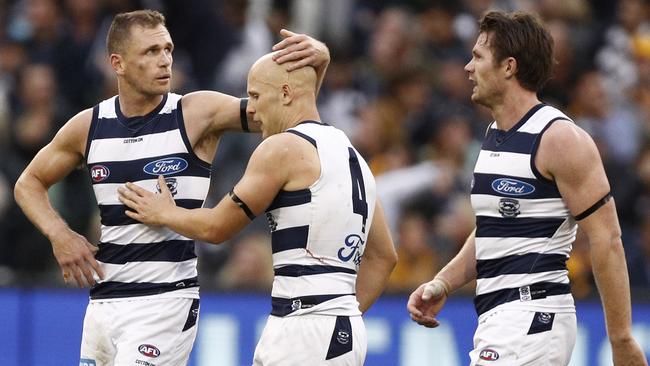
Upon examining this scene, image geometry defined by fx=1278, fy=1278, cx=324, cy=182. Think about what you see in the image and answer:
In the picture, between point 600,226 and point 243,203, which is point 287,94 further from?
point 600,226

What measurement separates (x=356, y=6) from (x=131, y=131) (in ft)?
24.2

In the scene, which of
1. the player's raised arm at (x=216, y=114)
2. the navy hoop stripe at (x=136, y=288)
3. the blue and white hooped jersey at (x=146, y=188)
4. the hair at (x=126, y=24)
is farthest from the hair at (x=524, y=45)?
the navy hoop stripe at (x=136, y=288)

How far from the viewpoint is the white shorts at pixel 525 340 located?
5996mm

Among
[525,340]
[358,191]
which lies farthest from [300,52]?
[525,340]

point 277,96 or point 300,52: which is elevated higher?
point 300,52

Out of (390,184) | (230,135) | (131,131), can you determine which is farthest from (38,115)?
(131,131)

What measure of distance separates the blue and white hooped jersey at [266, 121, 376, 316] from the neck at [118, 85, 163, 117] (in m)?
1.12

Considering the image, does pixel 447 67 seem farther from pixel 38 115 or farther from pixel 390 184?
pixel 38 115

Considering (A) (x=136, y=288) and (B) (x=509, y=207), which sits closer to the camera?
(B) (x=509, y=207)

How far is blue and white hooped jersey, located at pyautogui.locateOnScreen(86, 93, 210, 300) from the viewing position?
22.2ft

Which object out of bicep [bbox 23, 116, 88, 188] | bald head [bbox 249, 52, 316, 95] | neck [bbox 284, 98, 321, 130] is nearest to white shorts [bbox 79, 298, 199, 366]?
bicep [bbox 23, 116, 88, 188]

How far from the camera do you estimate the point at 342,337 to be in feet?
19.8

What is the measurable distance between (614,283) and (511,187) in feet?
2.16

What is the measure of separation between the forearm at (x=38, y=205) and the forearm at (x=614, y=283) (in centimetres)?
288
